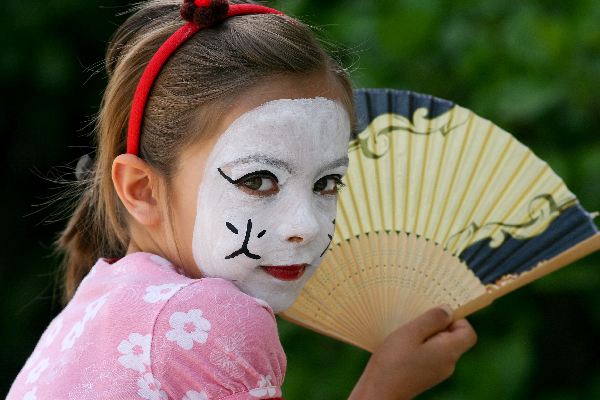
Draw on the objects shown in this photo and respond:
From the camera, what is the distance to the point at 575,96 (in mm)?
2363

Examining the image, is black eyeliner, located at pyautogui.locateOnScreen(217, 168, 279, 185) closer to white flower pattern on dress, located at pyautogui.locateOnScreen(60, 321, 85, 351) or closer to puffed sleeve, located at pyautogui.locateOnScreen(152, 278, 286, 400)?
puffed sleeve, located at pyautogui.locateOnScreen(152, 278, 286, 400)

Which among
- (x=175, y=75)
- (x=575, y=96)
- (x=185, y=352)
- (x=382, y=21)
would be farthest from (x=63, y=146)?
(x=185, y=352)

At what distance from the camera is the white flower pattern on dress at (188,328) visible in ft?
4.44

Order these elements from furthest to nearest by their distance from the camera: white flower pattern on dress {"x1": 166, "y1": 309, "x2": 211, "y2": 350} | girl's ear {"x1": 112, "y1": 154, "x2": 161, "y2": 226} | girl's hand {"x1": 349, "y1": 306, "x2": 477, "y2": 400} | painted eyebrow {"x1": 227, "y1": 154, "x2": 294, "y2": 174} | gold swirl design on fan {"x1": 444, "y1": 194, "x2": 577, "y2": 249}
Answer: gold swirl design on fan {"x1": 444, "y1": 194, "x2": 577, "y2": 249} → girl's hand {"x1": 349, "y1": 306, "x2": 477, "y2": 400} → girl's ear {"x1": 112, "y1": 154, "x2": 161, "y2": 226} → painted eyebrow {"x1": 227, "y1": 154, "x2": 294, "y2": 174} → white flower pattern on dress {"x1": 166, "y1": 309, "x2": 211, "y2": 350}

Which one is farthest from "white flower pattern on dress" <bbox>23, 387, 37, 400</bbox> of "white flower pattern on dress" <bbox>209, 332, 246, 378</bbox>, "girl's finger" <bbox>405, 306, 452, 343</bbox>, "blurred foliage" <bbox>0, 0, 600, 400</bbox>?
"blurred foliage" <bbox>0, 0, 600, 400</bbox>

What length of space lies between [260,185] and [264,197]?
0.02 m

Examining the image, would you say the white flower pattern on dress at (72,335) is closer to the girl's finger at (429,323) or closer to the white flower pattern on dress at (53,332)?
the white flower pattern on dress at (53,332)

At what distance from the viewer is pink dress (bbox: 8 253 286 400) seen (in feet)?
4.45

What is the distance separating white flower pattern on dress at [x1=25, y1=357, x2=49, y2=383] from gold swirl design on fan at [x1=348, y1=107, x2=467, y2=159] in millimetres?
701

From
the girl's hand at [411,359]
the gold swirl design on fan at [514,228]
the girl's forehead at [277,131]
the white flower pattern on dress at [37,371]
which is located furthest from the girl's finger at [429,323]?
the white flower pattern on dress at [37,371]

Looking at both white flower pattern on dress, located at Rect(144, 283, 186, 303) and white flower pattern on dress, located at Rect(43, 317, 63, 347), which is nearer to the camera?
white flower pattern on dress, located at Rect(144, 283, 186, 303)

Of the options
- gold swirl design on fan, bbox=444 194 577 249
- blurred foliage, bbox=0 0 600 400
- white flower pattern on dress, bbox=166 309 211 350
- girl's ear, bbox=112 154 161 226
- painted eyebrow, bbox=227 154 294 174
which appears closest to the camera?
white flower pattern on dress, bbox=166 309 211 350

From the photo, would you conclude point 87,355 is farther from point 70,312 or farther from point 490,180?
point 490,180

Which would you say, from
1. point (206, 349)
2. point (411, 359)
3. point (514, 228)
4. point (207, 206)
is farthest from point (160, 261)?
point (514, 228)
